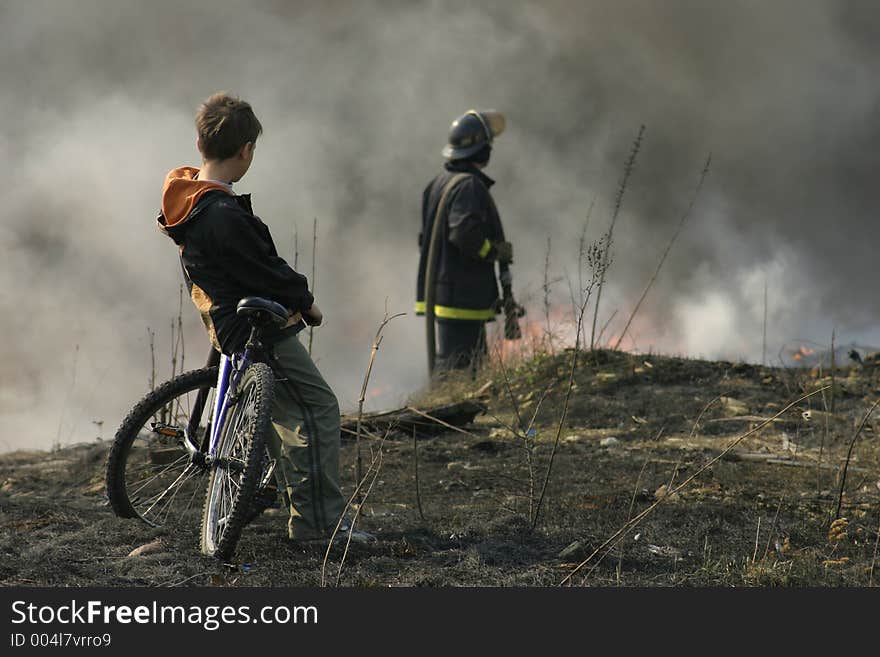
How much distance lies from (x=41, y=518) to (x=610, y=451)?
117 inches

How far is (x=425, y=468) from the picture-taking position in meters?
5.62

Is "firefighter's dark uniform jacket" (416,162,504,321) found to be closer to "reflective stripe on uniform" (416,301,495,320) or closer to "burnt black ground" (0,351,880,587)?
"reflective stripe on uniform" (416,301,495,320)

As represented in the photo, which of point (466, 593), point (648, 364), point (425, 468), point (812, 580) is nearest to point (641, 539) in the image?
point (812, 580)

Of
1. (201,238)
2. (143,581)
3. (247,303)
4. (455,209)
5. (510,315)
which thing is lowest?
(143,581)

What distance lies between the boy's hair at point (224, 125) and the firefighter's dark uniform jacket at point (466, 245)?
5085 millimetres

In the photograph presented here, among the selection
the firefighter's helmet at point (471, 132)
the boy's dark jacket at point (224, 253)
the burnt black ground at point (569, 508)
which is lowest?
the burnt black ground at point (569, 508)

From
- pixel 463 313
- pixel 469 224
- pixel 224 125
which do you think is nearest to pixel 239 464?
pixel 224 125

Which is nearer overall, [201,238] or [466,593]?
[466,593]

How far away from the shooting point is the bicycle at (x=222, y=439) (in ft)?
11.5

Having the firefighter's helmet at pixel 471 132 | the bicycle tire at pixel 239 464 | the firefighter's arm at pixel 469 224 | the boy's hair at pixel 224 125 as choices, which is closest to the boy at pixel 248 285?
the boy's hair at pixel 224 125

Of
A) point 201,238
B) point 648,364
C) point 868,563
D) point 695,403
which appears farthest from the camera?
point 648,364

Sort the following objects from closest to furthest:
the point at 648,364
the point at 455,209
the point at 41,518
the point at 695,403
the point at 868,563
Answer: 1. the point at 868,563
2. the point at 41,518
3. the point at 695,403
4. the point at 648,364
5. the point at 455,209

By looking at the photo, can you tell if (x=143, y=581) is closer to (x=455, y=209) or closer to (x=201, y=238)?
(x=201, y=238)

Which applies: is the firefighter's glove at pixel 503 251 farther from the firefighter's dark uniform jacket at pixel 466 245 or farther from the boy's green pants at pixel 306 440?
the boy's green pants at pixel 306 440
